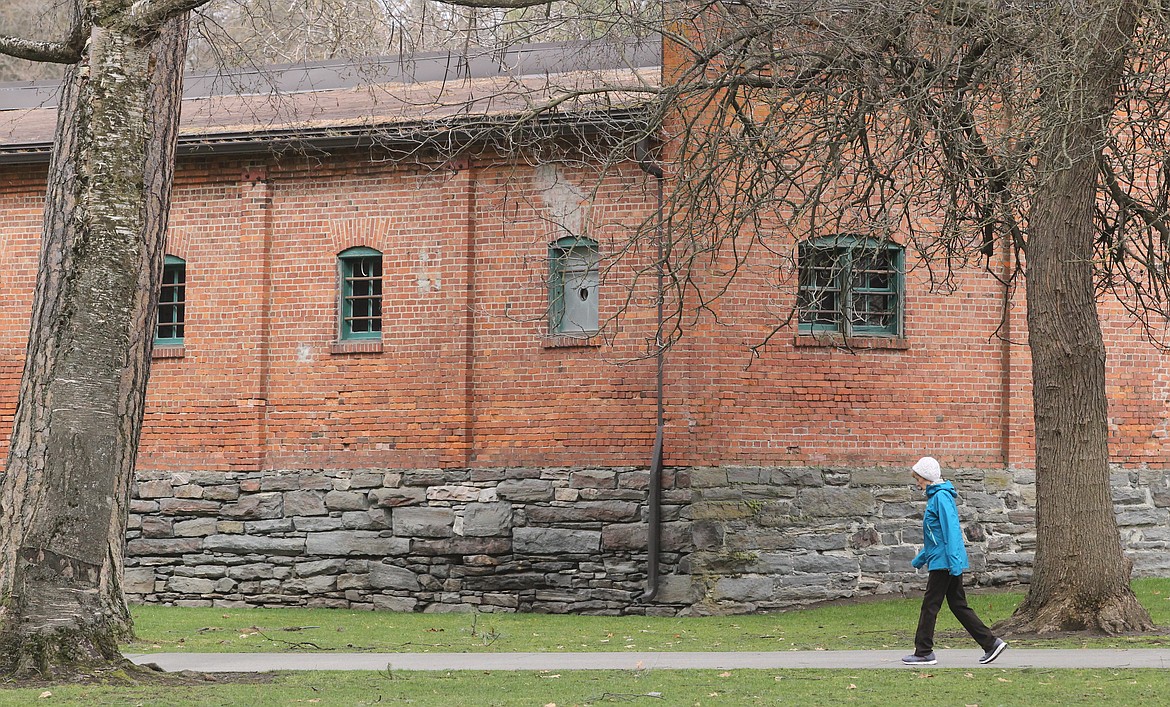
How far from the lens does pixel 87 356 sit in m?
9.80

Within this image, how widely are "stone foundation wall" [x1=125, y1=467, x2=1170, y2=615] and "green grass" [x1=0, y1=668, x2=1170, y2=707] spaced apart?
6128mm

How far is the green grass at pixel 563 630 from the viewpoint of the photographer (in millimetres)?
12461

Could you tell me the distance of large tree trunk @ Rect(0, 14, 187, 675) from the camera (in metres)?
9.53

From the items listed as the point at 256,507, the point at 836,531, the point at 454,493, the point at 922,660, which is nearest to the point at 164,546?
the point at 256,507

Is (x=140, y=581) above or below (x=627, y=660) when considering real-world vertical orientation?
below

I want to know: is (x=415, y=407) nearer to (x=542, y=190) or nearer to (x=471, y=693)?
(x=542, y=190)

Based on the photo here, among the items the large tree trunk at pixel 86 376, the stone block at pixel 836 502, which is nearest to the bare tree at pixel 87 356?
the large tree trunk at pixel 86 376

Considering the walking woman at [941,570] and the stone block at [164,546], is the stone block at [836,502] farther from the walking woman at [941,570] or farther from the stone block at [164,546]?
the stone block at [164,546]

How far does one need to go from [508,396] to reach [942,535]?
7.53 m

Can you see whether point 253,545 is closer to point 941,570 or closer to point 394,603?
point 394,603

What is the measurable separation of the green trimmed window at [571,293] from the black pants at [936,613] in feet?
23.2

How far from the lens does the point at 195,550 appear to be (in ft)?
60.1

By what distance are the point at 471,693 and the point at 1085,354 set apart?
667 centimetres

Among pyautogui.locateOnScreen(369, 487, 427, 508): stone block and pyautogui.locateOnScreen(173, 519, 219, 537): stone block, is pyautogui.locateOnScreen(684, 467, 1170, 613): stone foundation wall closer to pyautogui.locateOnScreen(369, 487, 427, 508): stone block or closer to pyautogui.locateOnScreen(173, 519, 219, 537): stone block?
pyautogui.locateOnScreen(369, 487, 427, 508): stone block
